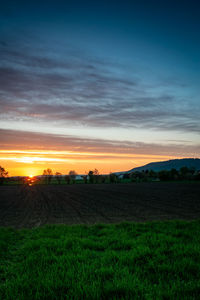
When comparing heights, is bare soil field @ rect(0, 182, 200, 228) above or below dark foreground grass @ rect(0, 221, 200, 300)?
below

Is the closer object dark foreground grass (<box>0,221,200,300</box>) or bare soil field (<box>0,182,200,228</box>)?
dark foreground grass (<box>0,221,200,300</box>)

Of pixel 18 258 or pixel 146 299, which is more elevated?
pixel 146 299

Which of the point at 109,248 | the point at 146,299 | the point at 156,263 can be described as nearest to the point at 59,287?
the point at 146,299

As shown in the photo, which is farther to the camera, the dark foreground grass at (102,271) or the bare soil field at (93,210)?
the bare soil field at (93,210)

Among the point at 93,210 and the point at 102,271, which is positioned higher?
the point at 102,271

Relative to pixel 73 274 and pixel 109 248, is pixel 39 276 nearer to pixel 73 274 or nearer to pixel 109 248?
pixel 73 274

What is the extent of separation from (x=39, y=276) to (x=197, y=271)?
3787mm

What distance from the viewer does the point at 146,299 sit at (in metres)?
3.91

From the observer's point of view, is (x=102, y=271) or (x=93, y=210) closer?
(x=102, y=271)

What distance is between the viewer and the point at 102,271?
513 centimetres

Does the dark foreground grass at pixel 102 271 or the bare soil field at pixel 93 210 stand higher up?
the dark foreground grass at pixel 102 271

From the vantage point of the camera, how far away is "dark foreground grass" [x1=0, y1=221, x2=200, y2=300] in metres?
4.21

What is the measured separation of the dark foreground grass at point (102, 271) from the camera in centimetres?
421

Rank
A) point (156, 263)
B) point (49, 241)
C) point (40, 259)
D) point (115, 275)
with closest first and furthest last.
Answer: point (115, 275)
point (156, 263)
point (40, 259)
point (49, 241)
